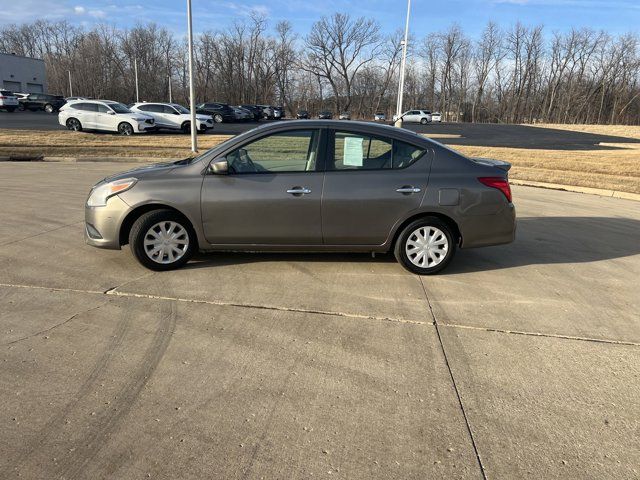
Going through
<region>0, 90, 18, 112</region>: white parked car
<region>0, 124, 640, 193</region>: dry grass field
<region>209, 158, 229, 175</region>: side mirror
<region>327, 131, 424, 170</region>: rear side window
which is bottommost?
<region>0, 124, 640, 193</region>: dry grass field

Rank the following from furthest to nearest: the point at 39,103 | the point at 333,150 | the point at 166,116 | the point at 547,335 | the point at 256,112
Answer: the point at 256,112
the point at 39,103
the point at 166,116
the point at 333,150
the point at 547,335

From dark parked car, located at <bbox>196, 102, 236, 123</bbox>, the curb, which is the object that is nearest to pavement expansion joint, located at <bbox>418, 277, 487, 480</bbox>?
the curb

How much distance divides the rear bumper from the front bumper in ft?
11.9

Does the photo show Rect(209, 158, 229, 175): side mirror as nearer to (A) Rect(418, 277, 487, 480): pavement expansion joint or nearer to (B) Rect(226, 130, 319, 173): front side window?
(B) Rect(226, 130, 319, 173): front side window

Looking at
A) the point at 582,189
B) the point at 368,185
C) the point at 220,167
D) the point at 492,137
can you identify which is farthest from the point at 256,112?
the point at 368,185

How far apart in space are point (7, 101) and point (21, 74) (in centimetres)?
3825

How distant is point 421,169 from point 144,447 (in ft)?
12.5

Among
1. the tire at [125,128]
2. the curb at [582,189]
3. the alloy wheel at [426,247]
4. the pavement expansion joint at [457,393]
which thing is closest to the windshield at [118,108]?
the tire at [125,128]

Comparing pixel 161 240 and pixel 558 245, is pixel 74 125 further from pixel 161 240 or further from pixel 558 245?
pixel 558 245

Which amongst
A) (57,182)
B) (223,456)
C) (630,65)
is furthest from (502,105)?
(223,456)

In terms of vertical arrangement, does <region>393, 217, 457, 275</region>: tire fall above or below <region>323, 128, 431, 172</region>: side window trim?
below

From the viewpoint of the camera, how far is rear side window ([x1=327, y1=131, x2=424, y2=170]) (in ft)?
16.9

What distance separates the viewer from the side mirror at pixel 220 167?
4.92 metres

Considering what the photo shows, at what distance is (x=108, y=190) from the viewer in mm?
5066
